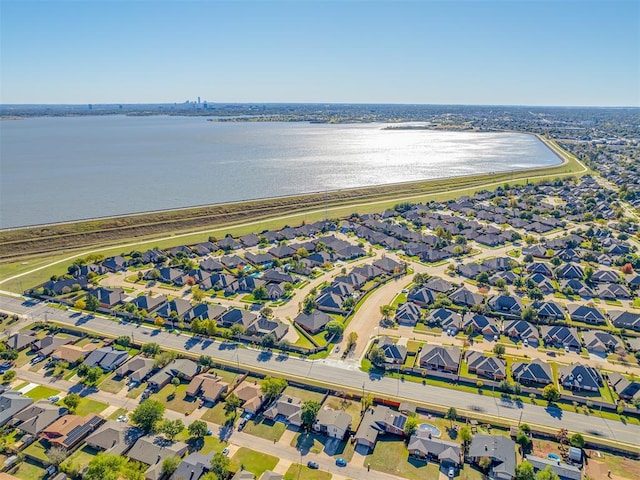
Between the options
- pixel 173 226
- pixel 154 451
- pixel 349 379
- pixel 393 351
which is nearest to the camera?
pixel 154 451

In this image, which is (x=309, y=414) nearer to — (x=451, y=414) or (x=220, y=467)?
(x=220, y=467)

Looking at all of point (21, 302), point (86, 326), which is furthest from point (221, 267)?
point (21, 302)

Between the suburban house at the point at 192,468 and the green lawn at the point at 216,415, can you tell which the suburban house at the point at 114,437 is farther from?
the suburban house at the point at 192,468

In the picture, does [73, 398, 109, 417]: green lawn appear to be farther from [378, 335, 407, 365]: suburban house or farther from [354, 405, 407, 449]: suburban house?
[378, 335, 407, 365]: suburban house

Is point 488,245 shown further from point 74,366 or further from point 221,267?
point 74,366

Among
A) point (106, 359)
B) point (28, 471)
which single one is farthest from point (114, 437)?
point (106, 359)

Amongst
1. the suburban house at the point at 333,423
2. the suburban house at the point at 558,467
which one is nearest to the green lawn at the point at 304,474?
the suburban house at the point at 333,423
